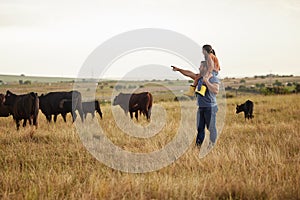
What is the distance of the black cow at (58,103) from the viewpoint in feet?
50.6

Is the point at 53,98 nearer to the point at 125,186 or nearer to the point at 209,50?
the point at 209,50

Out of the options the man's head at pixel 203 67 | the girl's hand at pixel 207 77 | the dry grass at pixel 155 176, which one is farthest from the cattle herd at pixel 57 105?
the girl's hand at pixel 207 77

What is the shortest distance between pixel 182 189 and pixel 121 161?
229 centimetres

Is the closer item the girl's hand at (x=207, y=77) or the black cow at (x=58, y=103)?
the girl's hand at (x=207, y=77)

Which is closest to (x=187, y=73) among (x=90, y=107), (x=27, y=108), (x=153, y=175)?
(x=153, y=175)

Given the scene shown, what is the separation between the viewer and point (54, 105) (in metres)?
15.5

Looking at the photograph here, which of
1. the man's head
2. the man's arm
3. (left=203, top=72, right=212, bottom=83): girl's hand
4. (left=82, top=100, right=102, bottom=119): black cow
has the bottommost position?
(left=82, top=100, right=102, bottom=119): black cow

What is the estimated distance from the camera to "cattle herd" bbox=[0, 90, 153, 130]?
40.2ft

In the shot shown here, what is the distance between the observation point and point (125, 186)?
487 cm

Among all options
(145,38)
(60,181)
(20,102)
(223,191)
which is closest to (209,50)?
(145,38)

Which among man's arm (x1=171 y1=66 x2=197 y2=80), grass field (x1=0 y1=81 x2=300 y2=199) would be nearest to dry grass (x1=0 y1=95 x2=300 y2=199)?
grass field (x1=0 y1=81 x2=300 y2=199)

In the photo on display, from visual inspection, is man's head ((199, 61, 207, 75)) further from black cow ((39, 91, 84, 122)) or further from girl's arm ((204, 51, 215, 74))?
black cow ((39, 91, 84, 122))

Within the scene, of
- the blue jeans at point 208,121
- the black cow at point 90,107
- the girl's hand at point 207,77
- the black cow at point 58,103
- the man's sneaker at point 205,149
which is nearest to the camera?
the man's sneaker at point 205,149

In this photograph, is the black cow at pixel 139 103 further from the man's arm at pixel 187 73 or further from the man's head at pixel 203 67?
the man's head at pixel 203 67
